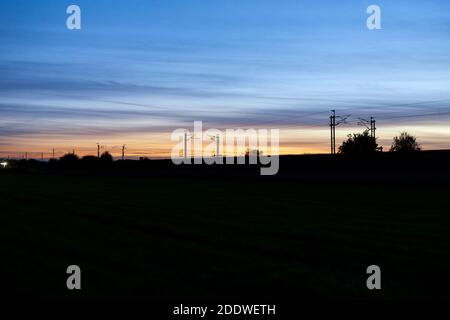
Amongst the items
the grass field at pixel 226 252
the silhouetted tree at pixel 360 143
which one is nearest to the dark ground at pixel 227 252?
the grass field at pixel 226 252

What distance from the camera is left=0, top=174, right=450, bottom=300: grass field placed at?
10.4m

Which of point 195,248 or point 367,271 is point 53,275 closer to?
point 195,248

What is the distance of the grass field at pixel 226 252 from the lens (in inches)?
410

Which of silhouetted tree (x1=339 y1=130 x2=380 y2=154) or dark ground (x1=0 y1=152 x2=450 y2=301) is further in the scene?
silhouetted tree (x1=339 y1=130 x2=380 y2=154)

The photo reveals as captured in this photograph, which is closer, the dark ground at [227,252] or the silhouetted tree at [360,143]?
the dark ground at [227,252]

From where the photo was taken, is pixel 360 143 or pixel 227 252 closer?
pixel 227 252

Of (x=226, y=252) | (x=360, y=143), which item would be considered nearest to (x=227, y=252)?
(x=226, y=252)

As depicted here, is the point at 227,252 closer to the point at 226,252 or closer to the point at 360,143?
the point at 226,252

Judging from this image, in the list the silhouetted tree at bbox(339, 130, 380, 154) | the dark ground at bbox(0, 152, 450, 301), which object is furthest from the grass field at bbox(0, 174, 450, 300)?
the silhouetted tree at bbox(339, 130, 380, 154)

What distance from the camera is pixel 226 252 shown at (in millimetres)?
14281

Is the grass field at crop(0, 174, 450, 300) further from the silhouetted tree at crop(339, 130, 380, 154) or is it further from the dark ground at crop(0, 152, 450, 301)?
the silhouetted tree at crop(339, 130, 380, 154)

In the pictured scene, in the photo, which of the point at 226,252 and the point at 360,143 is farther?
the point at 360,143

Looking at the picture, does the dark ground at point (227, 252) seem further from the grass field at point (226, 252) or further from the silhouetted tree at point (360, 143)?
the silhouetted tree at point (360, 143)
